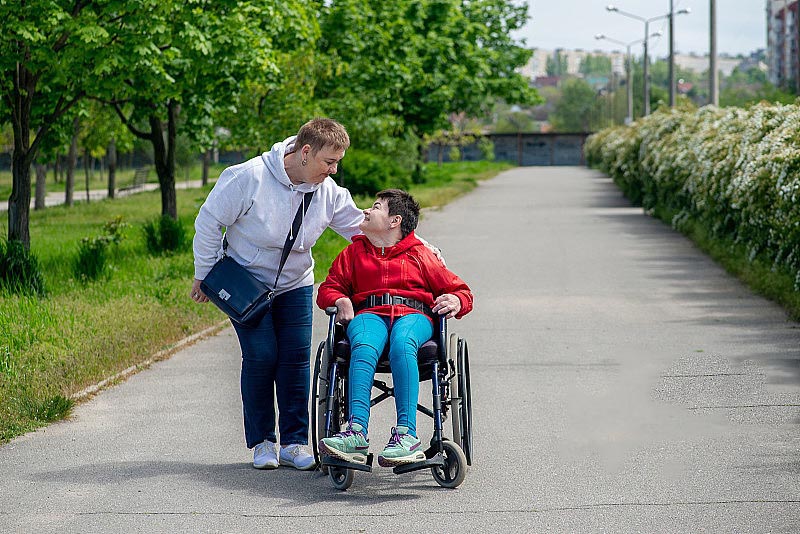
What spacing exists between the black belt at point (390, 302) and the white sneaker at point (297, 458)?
757 mm

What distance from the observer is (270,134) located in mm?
26391

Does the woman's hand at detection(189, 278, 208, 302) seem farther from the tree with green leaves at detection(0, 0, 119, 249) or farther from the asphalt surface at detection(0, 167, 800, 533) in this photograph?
the tree with green leaves at detection(0, 0, 119, 249)

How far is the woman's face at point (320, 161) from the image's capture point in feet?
20.8

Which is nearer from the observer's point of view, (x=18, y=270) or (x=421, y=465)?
(x=421, y=465)

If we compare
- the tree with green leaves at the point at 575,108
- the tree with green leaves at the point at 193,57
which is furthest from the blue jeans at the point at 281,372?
the tree with green leaves at the point at 575,108

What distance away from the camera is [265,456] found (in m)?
6.60

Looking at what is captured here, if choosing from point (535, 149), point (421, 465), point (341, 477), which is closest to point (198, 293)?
point (341, 477)

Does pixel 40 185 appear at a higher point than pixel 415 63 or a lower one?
lower

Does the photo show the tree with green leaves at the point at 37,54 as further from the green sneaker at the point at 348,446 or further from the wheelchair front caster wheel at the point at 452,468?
the wheelchair front caster wheel at the point at 452,468

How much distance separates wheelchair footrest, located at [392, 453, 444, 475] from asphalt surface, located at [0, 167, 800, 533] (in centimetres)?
11

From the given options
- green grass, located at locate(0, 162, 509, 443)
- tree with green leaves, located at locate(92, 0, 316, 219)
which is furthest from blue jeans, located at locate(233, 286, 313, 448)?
tree with green leaves, located at locate(92, 0, 316, 219)

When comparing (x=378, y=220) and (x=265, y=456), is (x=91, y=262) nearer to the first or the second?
(x=265, y=456)

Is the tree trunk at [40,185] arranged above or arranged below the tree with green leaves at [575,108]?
below

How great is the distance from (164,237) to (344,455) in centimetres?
1260
